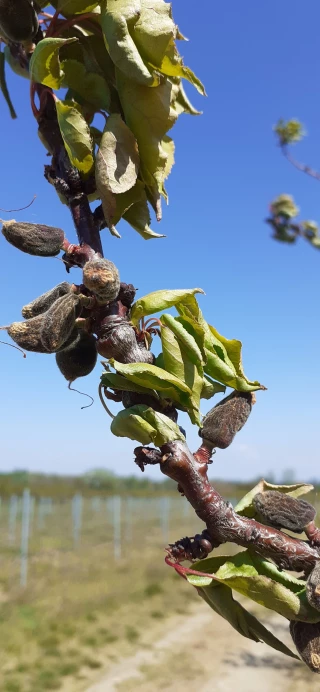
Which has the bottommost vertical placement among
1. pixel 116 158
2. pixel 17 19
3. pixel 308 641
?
pixel 308 641

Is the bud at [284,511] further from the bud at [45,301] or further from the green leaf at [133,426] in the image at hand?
the bud at [45,301]

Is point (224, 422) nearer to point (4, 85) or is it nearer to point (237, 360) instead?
point (237, 360)

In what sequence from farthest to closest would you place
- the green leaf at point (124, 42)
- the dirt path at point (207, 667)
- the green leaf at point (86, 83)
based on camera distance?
the dirt path at point (207, 667) < the green leaf at point (86, 83) < the green leaf at point (124, 42)

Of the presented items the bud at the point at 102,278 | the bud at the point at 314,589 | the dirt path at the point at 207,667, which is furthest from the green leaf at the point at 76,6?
the dirt path at the point at 207,667

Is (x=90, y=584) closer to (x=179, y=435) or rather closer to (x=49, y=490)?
(x=179, y=435)

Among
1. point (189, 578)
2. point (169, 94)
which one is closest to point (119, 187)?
point (169, 94)

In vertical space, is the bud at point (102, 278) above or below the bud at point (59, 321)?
above

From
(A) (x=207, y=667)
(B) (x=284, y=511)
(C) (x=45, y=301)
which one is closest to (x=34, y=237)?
(C) (x=45, y=301)

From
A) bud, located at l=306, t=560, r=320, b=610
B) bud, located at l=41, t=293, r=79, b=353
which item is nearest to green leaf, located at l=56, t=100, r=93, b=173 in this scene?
bud, located at l=41, t=293, r=79, b=353
